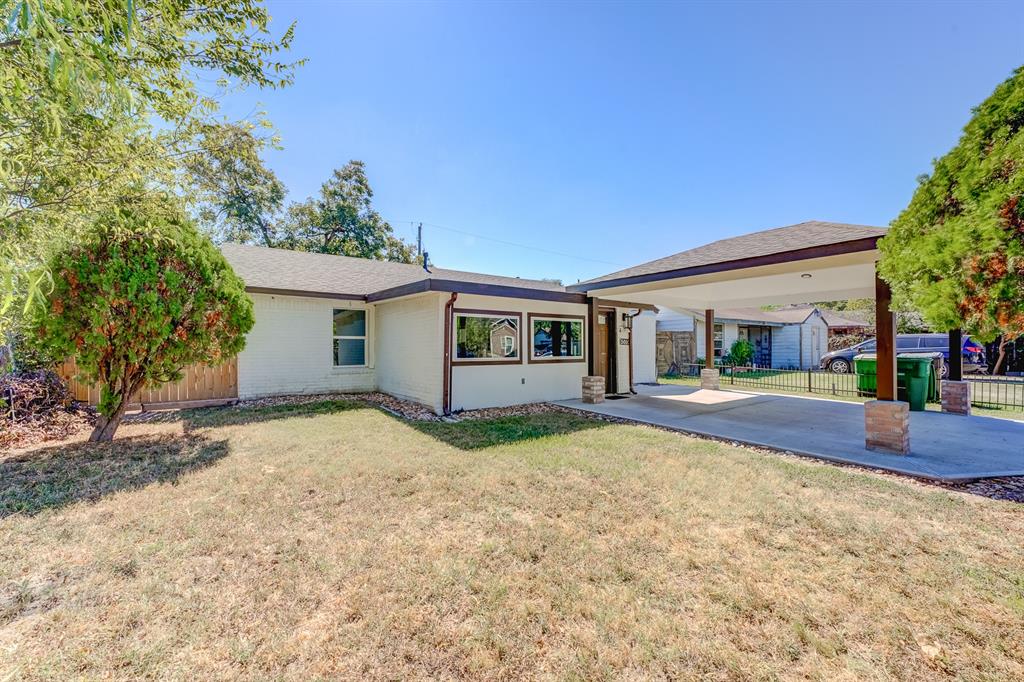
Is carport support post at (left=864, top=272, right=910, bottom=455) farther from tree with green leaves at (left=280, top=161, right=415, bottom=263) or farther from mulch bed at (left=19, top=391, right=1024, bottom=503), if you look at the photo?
tree with green leaves at (left=280, top=161, right=415, bottom=263)

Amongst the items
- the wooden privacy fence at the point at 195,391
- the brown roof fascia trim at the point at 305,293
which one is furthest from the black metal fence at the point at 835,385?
the wooden privacy fence at the point at 195,391

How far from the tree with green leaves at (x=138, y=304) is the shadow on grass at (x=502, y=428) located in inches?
141

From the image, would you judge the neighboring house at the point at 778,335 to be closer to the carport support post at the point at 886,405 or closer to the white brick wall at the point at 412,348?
the white brick wall at the point at 412,348

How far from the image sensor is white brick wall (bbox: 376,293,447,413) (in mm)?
8258

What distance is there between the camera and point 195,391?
349 inches

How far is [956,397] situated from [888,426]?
477cm

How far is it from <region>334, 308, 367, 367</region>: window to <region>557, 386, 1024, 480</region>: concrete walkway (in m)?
5.59

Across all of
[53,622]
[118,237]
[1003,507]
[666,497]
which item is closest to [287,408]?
[118,237]

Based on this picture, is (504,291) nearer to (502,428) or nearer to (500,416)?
→ (500,416)

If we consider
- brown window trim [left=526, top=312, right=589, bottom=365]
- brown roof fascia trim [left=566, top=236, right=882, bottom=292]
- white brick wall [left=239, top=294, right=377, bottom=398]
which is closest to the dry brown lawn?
brown roof fascia trim [left=566, top=236, right=882, bottom=292]

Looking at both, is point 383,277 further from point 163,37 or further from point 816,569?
point 816,569

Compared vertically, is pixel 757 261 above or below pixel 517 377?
above

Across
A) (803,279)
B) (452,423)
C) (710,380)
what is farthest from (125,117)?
(710,380)

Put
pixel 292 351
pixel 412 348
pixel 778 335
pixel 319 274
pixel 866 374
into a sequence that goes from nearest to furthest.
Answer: pixel 412 348, pixel 292 351, pixel 866 374, pixel 319 274, pixel 778 335
